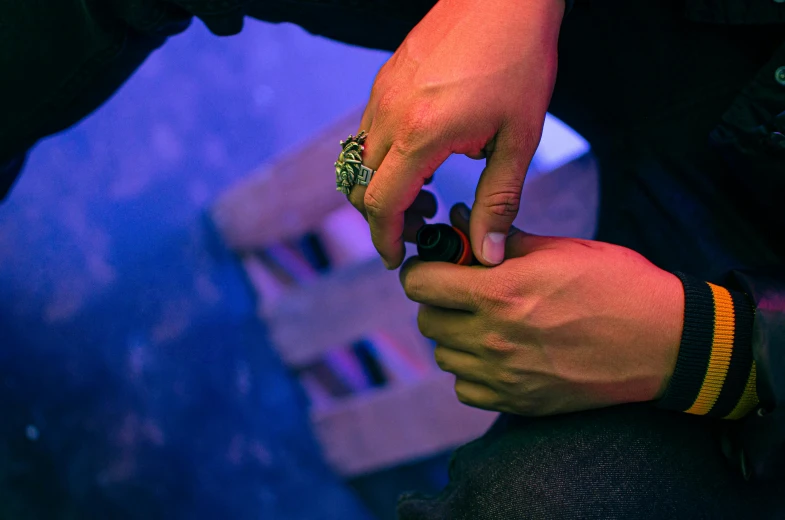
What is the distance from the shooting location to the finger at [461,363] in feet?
1.96

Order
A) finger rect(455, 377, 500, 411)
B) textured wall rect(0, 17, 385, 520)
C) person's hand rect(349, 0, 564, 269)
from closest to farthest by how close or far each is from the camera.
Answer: person's hand rect(349, 0, 564, 269) < finger rect(455, 377, 500, 411) < textured wall rect(0, 17, 385, 520)

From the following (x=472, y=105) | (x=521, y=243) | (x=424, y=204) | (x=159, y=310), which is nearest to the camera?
(x=472, y=105)

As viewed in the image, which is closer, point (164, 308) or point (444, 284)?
point (444, 284)

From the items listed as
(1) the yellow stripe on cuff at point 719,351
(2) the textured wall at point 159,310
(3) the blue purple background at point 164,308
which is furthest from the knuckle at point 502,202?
(2) the textured wall at point 159,310

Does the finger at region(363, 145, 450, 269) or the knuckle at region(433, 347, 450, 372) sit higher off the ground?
the finger at region(363, 145, 450, 269)

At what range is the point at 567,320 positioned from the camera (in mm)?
542

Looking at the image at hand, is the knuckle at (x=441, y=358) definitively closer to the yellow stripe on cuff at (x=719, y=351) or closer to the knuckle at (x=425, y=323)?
the knuckle at (x=425, y=323)

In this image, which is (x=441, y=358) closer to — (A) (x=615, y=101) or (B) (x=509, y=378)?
(B) (x=509, y=378)

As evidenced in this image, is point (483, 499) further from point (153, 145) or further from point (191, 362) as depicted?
point (153, 145)

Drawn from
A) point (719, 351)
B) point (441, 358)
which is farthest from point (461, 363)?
point (719, 351)

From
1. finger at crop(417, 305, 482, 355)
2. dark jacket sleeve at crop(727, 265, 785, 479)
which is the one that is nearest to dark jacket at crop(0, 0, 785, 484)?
dark jacket sleeve at crop(727, 265, 785, 479)

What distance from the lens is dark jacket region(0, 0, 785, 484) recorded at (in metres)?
0.53

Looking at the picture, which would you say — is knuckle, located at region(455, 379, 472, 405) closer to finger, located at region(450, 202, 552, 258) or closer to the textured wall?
finger, located at region(450, 202, 552, 258)

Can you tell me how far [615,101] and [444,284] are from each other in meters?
0.33
